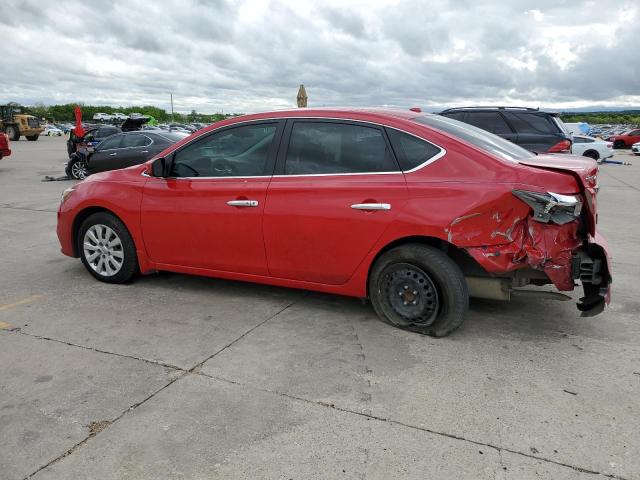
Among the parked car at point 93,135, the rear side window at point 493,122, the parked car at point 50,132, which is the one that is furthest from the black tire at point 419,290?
the parked car at point 50,132

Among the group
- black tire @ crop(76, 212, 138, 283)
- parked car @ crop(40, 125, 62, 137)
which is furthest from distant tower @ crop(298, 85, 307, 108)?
parked car @ crop(40, 125, 62, 137)

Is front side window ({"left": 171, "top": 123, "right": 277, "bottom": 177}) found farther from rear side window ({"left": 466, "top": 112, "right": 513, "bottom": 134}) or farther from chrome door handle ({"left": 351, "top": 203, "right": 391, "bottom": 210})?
rear side window ({"left": 466, "top": 112, "right": 513, "bottom": 134})

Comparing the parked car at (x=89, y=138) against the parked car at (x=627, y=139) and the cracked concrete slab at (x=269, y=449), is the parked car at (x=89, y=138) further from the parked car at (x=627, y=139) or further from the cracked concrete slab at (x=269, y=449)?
the parked car at (x=627, y=139)

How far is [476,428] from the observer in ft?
9.26

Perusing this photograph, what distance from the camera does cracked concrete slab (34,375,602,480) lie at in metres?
2.50

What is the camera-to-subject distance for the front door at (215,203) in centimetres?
442

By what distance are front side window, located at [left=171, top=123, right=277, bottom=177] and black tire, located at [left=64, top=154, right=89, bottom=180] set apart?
1177 cm

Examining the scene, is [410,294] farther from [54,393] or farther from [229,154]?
[54,393]

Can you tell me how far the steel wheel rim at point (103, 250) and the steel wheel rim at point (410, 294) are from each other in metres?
2.67

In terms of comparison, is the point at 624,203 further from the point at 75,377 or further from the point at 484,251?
the point at 75,377

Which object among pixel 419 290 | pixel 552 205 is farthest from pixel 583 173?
pixel 419 290

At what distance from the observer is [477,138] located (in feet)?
13.6

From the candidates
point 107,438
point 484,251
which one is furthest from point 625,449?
point 107,438

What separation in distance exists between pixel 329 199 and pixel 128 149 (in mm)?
10341
